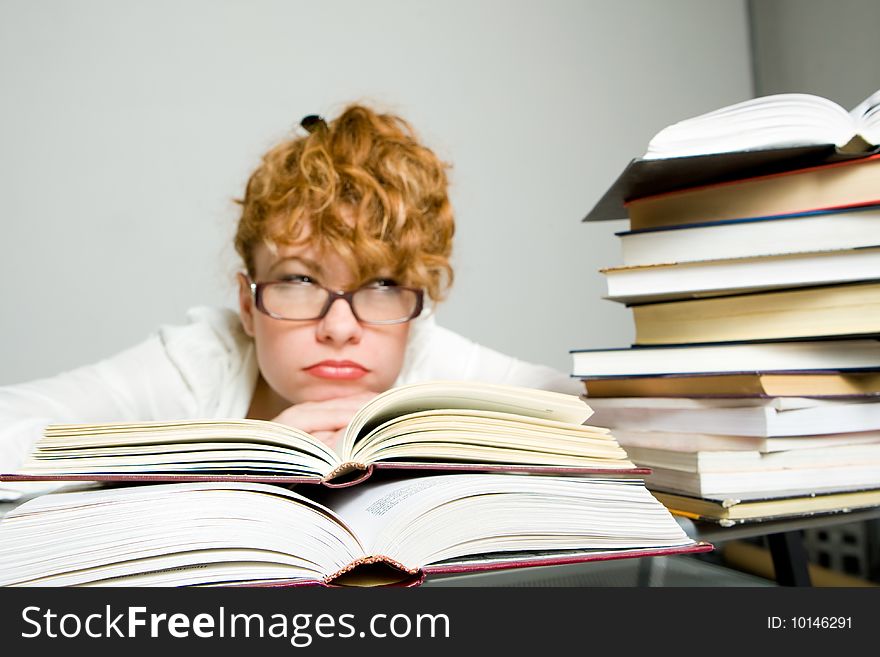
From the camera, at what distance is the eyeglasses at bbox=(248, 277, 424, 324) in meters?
1.10

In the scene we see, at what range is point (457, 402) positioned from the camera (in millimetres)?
564

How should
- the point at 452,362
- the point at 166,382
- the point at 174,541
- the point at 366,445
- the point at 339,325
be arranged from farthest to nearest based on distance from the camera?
1. the point at 452,362
2. the point at 166,382
3. the point at 339,325
4. the point at 366,445
5. the point at 174,541

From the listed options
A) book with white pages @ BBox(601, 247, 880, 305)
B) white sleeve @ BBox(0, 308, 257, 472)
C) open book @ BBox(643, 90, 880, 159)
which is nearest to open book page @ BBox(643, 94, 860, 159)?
open book @ BBox(643, 90, 880, 159)

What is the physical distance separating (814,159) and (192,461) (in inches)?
26.3

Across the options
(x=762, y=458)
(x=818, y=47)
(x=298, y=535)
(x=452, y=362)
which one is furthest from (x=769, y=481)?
(x=818, y=47)

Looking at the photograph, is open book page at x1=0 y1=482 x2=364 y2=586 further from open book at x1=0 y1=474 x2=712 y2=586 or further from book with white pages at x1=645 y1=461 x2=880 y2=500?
book with white pages at x1=645 y1=461 x2=880 y2=500

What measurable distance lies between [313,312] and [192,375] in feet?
1.29

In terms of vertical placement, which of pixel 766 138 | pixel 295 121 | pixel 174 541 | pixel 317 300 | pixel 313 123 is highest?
pixel 295 121

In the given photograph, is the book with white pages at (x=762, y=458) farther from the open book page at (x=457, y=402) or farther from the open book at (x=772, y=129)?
the open book at (x=772, y=129)

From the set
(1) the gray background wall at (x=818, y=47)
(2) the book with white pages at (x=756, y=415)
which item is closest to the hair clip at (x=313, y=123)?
(2) the book with white pages at (x=756, y=415)

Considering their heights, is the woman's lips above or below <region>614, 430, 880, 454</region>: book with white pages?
above

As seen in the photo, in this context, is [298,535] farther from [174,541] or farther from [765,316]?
[765,316]

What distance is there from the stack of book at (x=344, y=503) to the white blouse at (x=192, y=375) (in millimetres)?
547
